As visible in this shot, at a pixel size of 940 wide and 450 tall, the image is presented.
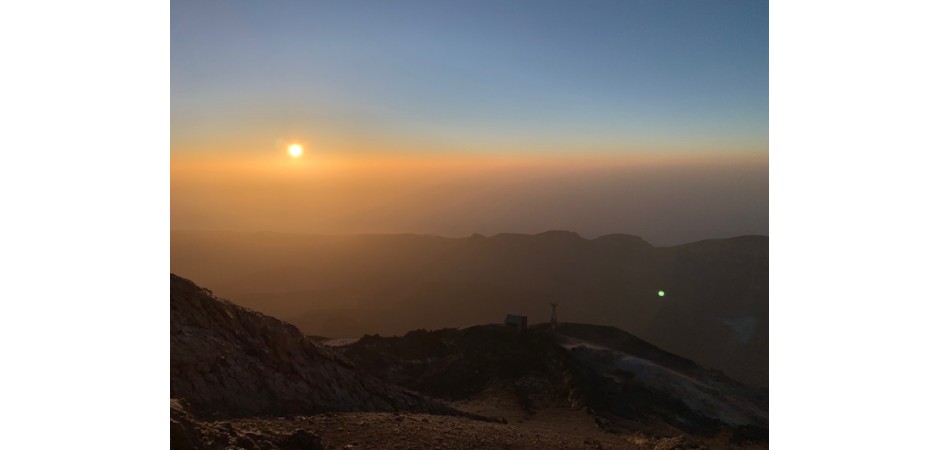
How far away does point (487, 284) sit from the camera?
4009 cm

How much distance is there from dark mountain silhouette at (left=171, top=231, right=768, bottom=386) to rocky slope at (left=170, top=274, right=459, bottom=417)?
20743mm

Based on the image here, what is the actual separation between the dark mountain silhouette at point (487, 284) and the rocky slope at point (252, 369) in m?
20.7

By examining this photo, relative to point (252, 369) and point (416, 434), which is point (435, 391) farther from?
point (416, 434)

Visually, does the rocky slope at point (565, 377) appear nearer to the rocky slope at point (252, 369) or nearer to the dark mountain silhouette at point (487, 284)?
the rocky slope at point (252, 369)

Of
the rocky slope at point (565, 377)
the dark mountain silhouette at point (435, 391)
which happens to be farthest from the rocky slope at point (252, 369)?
the rocky slope at point (565, 377)

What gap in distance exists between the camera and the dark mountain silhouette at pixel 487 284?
3384cm

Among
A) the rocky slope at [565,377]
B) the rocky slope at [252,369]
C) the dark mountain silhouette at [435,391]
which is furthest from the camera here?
the rocky slope at [565,377]

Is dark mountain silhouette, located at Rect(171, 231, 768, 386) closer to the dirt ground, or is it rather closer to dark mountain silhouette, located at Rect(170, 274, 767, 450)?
dark mountain silhouette, located at Rect(170, 274, 767, 450)

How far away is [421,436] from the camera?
907cm

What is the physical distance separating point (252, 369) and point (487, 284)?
1208 inches

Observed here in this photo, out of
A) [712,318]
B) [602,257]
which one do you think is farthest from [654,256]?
[712,318]
